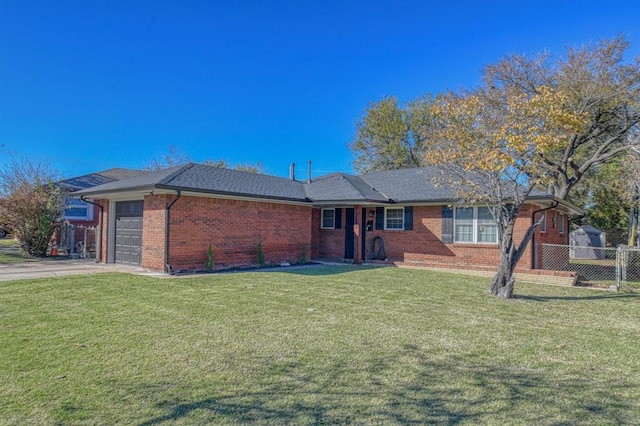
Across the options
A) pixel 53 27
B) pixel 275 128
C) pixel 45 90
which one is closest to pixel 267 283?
pixel 53 27

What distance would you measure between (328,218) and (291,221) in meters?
2.18

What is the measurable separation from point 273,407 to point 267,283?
650 centimetres

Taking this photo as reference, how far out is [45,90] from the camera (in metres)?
17.0

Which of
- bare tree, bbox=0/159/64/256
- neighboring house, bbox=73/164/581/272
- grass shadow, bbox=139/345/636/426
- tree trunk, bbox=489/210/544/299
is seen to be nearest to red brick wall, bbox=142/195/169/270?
neighboring house, bbox=73/164/581/272

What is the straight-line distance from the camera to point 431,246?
14336 mm

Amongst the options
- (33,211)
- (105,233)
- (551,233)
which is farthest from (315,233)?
(33,211)

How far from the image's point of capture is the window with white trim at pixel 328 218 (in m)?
16.5

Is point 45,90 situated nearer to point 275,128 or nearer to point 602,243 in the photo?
point 275,128

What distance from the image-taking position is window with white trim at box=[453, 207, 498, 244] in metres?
13.1

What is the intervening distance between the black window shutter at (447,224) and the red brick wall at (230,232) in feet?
17.7

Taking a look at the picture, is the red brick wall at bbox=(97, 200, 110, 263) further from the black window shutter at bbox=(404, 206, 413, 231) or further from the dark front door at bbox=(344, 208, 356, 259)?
the black window shutter at bbox=(404, 206, 413, 231)

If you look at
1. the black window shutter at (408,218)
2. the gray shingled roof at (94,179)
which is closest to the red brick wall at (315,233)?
the black window shutter at (408,218)

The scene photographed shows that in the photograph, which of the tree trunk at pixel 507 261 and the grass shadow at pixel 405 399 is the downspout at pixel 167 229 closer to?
the grass shadow at pixel 405 399

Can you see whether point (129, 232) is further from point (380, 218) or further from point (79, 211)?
point (79, 211)
